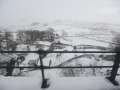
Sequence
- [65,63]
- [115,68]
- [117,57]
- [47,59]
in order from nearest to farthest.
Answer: [117,57], [115,68], [65,63], [47,59]

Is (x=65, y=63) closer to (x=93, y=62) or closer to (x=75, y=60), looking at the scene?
(x=75, y=60)

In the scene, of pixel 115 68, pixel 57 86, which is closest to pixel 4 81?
pixel 57 86

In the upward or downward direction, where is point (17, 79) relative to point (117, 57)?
downward

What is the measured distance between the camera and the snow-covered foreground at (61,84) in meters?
2.12

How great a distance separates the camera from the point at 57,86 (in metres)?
2.15

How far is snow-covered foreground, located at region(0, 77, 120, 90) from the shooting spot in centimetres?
212

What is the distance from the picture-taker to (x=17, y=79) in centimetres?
241

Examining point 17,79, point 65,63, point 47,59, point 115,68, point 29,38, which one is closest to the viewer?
point 115,68

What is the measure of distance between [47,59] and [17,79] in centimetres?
2464

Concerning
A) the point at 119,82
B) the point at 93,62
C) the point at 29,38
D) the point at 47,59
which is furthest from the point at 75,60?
the point at 29,38

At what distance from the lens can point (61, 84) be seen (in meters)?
2.22

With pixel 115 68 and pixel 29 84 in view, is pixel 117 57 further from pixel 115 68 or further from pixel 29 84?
pixel 29 84

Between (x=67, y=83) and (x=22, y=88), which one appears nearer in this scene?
(x=22, y=88)

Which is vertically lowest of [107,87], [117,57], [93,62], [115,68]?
→ [93,62]
